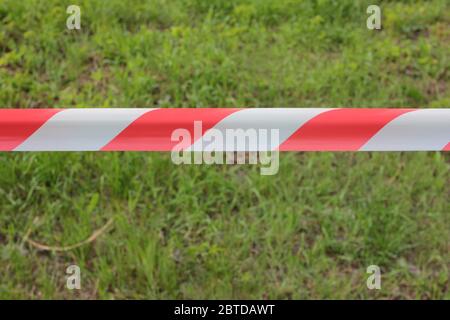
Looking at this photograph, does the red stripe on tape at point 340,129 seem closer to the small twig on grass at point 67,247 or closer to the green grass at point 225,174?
the green grass at point 225,174

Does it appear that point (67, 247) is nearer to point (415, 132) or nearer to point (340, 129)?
point (340, 129)

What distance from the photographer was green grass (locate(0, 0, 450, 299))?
2.65m

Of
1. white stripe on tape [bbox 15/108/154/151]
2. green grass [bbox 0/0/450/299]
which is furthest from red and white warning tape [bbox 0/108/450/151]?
green grass [bbox 0/0/450/299]

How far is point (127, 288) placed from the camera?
8.50 ft

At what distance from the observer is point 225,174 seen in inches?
120

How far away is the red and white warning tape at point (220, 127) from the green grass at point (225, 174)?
0.88 metres

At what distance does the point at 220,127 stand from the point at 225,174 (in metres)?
1.17

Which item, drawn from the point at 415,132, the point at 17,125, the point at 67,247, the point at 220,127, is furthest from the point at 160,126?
the point at 67,247

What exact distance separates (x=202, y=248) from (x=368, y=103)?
4.27ft

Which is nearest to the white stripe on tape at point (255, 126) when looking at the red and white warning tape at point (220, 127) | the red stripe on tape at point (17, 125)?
the red and white warning tape at point (220, 127)

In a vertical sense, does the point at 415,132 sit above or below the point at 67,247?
above

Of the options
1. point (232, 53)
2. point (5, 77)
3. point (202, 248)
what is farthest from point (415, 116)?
point (5, 77)

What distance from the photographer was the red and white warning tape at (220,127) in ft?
6.15

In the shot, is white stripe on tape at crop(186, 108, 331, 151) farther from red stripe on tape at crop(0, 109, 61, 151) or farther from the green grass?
the green grass
